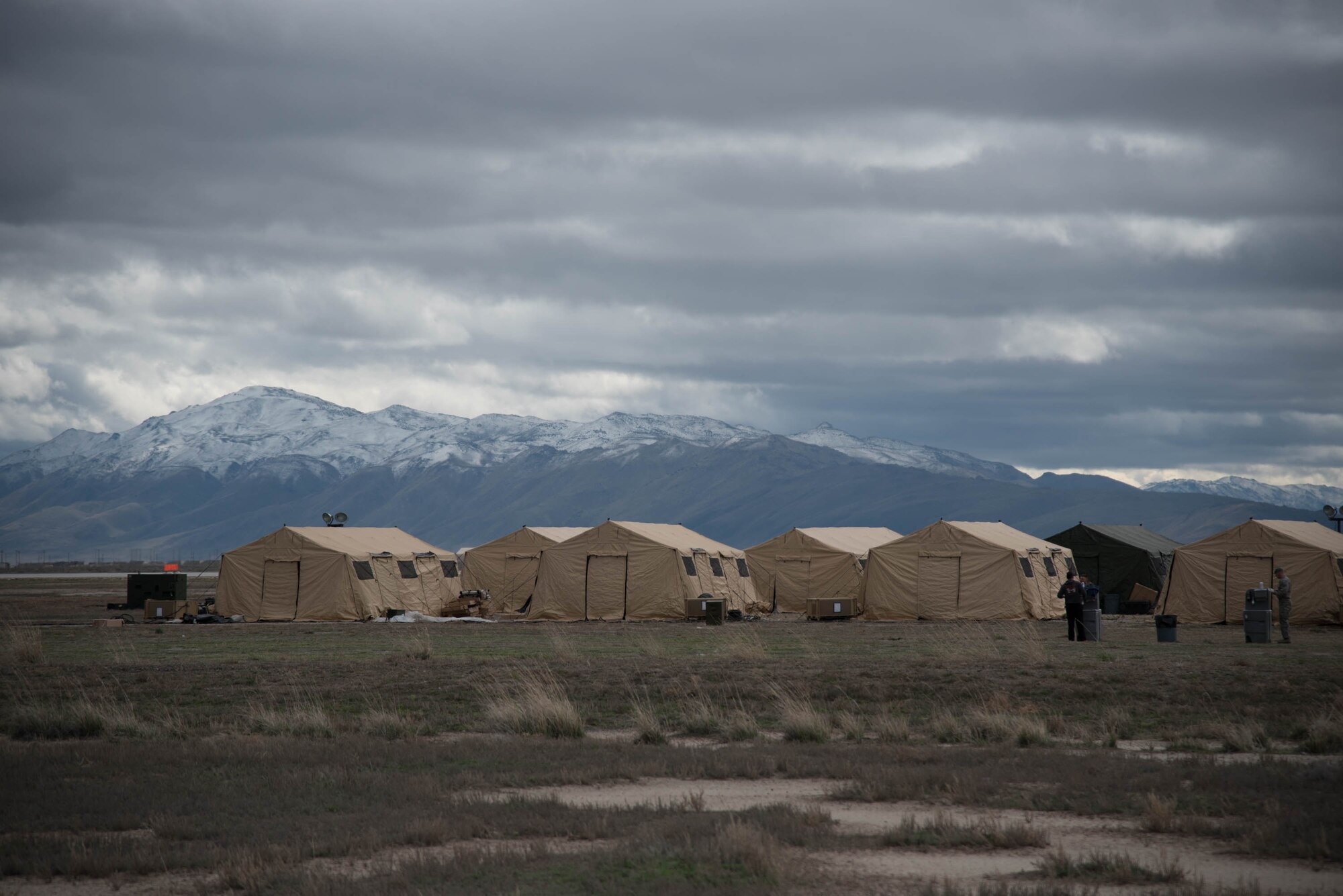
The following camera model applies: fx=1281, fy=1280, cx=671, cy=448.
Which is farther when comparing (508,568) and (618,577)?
(508,568)

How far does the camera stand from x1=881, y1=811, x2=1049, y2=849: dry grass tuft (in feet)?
29.2

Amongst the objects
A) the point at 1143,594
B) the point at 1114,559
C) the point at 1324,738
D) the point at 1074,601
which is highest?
the point at 1114,559

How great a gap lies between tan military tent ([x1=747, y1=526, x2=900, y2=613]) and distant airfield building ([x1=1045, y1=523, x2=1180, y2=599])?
23.9 feet

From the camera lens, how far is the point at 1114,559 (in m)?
45.8

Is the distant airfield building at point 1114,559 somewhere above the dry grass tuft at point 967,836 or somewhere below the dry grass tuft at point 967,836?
above

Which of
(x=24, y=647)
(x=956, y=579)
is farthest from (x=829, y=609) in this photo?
(x=24, y=647)

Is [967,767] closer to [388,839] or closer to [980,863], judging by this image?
[980,863]

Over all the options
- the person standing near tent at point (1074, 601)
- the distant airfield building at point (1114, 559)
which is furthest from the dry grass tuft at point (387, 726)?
the distant airfield building at point (1114, 559)

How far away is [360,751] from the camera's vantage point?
1301cm

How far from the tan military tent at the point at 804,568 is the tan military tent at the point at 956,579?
407 centimetres

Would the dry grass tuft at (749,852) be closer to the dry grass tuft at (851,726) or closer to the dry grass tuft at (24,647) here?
the dry grass tuft at (851,726)

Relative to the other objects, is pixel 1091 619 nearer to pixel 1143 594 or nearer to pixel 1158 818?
pixel 1143 594

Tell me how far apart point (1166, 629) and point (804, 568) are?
19.5 meters

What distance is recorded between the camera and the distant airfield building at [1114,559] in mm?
45312
